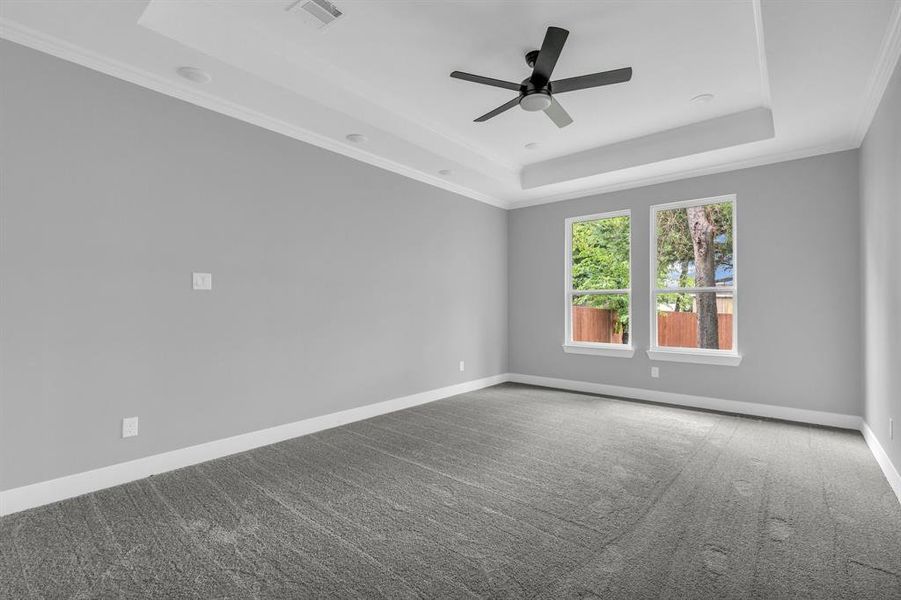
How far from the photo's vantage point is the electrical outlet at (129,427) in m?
2.80

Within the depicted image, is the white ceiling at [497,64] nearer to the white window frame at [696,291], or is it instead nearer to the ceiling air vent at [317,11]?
the ceiling air vent at [317,11]

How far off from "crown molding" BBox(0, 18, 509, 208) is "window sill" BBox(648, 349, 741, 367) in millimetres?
3503

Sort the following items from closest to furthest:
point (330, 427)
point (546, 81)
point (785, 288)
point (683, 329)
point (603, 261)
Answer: point (546, 81) → point (330, 427) → point (785, 288) → point (683, 329) → point (603, 261)

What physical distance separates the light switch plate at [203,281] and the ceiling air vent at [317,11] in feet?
6.09

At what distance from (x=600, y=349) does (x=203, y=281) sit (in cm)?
444

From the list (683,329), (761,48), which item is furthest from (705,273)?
A: (761,48)

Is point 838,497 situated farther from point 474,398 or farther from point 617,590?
point 474,398

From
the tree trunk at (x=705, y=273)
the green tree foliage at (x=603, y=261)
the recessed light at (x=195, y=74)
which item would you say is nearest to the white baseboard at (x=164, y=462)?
the recessed light at (x=195, y=74)

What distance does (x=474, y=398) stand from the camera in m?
5.27

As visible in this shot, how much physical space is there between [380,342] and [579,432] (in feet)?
6.93

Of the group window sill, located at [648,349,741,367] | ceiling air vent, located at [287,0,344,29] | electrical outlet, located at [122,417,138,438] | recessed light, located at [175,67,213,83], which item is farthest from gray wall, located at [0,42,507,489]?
window sill, located at [648,349,741,367]

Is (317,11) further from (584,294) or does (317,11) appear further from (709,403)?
(709,403)

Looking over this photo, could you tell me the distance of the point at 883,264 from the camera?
304cm

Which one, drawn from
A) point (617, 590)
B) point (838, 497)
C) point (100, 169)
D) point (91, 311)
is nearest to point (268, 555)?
point (617, 590)
